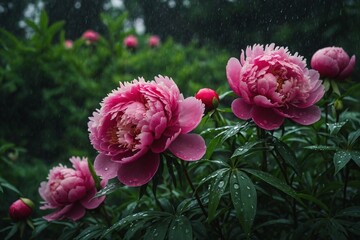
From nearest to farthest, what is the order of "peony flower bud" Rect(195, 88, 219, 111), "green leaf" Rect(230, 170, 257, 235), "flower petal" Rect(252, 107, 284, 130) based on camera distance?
"green leaf" Rect(230, 170, 257, 235)
"flower petal" Rect(252, 107, 284, 130)
"peony flower bud" Rect(195, 88, 219, 111)

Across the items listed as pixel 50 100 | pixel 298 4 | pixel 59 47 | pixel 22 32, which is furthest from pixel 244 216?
pixel 22 32

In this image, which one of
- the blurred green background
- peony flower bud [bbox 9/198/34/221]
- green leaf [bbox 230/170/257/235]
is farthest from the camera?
the blurred green background

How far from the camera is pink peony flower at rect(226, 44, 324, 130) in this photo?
856 mm

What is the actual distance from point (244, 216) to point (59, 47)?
75.2 inches

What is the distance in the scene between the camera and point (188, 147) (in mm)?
831

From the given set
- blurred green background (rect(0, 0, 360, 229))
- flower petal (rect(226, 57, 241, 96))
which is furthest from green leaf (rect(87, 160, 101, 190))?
blurred green background (rect(0, 0, 360, 229))

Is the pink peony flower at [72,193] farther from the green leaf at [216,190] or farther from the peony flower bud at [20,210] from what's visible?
the green leaf at [216,190]

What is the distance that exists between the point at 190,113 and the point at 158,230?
235 millimetres

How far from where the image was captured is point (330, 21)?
317cm

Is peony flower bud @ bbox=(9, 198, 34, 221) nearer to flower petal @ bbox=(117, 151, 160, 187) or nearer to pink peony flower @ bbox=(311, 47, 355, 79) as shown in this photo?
flower petal @ bbox=(117, 151, 160, 187)

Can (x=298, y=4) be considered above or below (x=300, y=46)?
above

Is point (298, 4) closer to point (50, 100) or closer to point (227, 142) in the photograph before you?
point (50, 100)

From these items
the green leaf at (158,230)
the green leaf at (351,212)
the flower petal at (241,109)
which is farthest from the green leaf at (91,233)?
the green leaf at (351,212)

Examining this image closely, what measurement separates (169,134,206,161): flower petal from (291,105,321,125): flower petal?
197 millimetres
